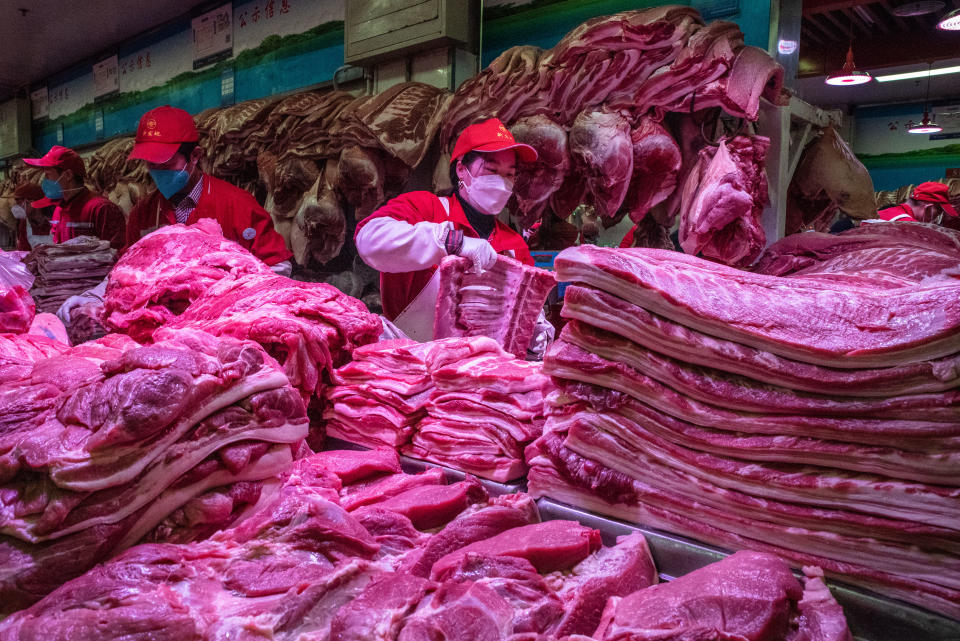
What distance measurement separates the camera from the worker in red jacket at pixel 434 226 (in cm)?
358

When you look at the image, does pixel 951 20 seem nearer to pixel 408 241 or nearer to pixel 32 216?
pixel 408 241

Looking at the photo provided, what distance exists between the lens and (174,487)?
1.52 m

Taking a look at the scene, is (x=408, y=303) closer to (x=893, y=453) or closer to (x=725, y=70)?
(x=725, y=70)

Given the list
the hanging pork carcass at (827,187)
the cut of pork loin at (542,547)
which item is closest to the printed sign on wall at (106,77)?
the hanging pork carcass at (827,187)

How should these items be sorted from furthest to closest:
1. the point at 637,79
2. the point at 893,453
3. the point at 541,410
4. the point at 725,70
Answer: the point at 637,79 < the point at 725,70 < the point at 541,410 < the point at 893,453

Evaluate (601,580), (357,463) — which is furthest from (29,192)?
(601,580)

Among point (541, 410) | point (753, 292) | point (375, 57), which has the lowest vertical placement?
point (541, 410)

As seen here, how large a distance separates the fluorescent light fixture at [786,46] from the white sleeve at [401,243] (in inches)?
111

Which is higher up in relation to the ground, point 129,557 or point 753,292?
point 753,292

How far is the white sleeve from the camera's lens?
11.6 feet

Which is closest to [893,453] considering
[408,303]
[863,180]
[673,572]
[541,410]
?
[673,572]

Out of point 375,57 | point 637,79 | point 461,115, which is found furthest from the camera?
point 375,57

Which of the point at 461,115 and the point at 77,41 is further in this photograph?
the point at 77,41

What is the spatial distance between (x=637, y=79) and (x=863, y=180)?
1637 mm
